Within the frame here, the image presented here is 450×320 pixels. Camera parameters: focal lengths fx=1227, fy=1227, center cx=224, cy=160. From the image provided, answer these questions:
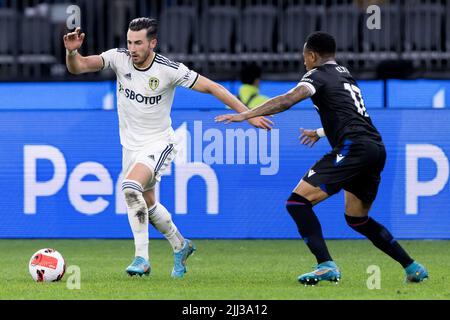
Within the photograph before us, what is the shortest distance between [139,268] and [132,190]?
63cm

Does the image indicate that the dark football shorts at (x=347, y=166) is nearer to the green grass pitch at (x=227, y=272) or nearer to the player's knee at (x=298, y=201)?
the player's knee at (x=298, y=201)

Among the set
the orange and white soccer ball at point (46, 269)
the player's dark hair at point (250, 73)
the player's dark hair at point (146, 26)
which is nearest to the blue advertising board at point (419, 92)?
the player's dark hair at point (250, 73)

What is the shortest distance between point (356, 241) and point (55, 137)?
363cm

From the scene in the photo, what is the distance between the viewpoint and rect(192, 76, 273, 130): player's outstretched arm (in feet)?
31.6

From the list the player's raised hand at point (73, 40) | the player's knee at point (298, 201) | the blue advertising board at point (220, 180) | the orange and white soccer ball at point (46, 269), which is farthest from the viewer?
the blue advertising board at point (220, 180)

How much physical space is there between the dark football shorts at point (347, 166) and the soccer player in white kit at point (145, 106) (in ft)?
3.48

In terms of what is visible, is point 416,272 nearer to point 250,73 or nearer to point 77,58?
point 77,58

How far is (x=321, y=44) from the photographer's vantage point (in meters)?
9.48

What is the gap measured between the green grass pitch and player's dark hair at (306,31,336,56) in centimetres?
180

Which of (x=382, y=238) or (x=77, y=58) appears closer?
(x=382, y=238)

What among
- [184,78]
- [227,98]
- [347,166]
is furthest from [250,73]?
[347,166]

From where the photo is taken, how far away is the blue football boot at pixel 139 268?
32.6ft

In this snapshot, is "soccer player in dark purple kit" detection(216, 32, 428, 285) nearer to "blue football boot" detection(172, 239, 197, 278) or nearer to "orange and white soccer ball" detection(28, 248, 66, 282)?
"blue football boot" detection(172, 239, 197, 278)
